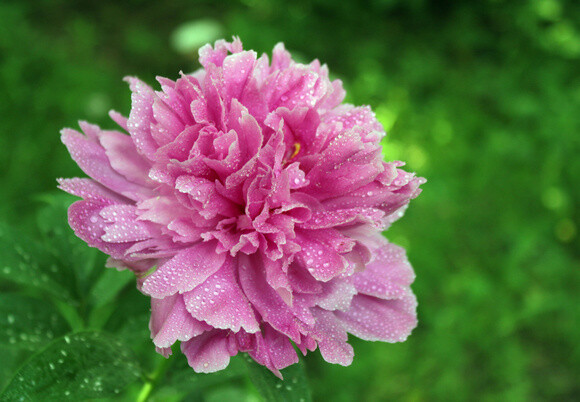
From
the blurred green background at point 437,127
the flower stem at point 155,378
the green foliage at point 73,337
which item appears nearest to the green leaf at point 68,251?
the green foliage at point 73,337

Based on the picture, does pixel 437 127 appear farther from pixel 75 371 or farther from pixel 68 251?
pixel 75 371

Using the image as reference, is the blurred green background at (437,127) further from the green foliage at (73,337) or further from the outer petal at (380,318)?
the outer petal at (380,318)

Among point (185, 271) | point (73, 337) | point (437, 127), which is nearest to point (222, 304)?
point (185, 271)

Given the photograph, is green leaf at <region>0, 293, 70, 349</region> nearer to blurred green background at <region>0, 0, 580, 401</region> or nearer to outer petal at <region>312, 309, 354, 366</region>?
outer petal at <region>312, 309, 354, 366</region>

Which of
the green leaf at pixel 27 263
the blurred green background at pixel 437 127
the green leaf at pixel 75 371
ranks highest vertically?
the blurred green background at pixel 437 127

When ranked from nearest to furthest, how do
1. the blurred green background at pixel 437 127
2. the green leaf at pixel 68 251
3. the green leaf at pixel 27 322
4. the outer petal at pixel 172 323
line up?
the outer petal at pixel 172 323 < the green leaf at pixel 27 322 < the green leaf at pixel 68 251 < the blurred green background at pixel 437 127

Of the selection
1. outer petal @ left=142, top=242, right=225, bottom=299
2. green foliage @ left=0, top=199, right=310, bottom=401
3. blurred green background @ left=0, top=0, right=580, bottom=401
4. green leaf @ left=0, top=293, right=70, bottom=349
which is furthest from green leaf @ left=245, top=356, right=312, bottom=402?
blurred green background @ left=0, top=0, right=580, bottom=401

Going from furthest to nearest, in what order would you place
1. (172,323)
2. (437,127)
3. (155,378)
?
1. (437,127)
2. (155,378)
3. (172,323)

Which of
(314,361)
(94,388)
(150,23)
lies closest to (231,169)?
(94,388)
